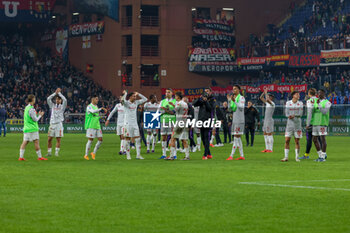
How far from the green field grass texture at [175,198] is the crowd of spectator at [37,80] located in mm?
44491

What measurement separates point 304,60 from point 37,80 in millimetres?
26899

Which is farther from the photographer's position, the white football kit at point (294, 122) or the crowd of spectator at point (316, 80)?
the crowd of spectator at point (316, 80)

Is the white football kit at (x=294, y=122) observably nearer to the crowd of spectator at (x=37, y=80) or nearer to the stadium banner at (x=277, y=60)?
the stadium banner at (x=277, y=60)

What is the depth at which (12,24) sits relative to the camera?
7888cm

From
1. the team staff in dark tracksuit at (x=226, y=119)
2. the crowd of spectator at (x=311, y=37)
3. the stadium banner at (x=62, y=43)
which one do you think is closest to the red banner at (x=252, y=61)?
the crowd of spectator at (x=311, y=37)

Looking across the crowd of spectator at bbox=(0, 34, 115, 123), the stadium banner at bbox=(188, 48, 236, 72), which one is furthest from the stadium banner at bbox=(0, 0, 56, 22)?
the stadium banner at bbox=(188, 48, 236, 72)

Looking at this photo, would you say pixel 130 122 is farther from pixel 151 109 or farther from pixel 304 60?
pixel 304 60

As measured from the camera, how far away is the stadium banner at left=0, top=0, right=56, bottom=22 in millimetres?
66625

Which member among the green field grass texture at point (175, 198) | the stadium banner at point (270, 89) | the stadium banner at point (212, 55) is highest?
the stadium banner at point (212, 55)

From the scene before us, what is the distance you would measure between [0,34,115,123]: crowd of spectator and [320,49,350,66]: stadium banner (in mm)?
20497

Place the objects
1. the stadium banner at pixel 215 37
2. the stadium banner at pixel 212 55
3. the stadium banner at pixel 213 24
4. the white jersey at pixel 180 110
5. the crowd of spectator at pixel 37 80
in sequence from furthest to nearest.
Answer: the stadium banner at pixel 215 37 → the stadium banner at pixel 213 24 → the stadium banner at pixel 212 55 → the crowd of spectator at pixel 37 80 → the white jersey at pixel 180 110

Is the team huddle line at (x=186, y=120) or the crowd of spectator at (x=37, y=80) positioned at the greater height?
the crowd of spectator at (x=37, y=80)

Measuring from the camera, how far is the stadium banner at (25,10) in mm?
66625

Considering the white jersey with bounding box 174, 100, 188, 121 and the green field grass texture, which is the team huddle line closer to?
the white jersey with bounding box 174, 100, 188, 121
